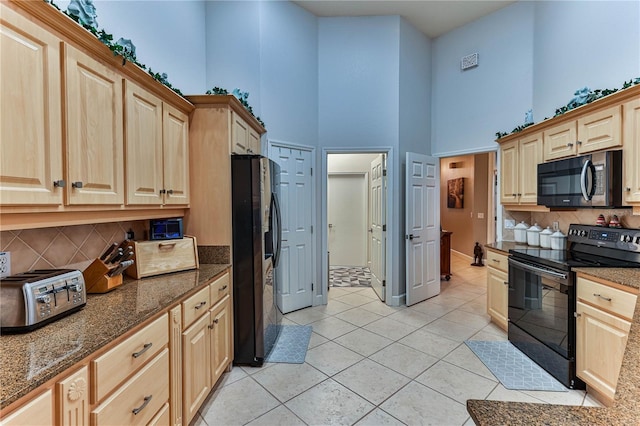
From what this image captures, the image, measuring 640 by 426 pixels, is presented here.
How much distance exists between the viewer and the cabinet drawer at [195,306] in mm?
1754

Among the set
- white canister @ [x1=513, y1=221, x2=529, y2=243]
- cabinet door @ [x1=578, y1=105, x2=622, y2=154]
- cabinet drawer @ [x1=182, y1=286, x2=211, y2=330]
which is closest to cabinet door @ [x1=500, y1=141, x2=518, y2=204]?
white canister @ [x1=513, y1=221, x2=529, y2=243]

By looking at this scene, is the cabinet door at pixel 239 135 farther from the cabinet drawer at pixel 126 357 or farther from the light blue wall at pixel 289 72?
the cabinet drawer at pixel 126 357

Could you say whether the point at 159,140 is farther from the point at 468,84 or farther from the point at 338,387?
the point at 468,84

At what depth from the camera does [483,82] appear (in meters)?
4.10

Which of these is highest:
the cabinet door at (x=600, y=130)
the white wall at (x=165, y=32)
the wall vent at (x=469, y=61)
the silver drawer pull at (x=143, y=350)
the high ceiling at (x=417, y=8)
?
the high ceiling at (x=417, y=8)

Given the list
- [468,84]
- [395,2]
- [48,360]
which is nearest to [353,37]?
[395,2]

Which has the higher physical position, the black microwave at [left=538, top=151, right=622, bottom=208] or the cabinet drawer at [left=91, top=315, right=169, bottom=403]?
the black microwave at [left=538, top=151, right=622, bottom=208]

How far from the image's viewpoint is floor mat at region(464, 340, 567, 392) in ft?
7.43

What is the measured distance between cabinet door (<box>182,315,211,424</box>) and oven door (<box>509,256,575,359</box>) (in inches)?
103

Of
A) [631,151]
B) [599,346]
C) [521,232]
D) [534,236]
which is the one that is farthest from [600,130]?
[599,346]

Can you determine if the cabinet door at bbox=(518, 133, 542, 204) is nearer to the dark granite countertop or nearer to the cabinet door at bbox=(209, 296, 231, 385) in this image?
the dark granite countertop

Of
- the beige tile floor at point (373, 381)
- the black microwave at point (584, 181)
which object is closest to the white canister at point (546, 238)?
the black microwave at point (584, 181)

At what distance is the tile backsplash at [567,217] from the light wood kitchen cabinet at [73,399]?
3715 mm

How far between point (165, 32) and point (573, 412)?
11.7 ft
